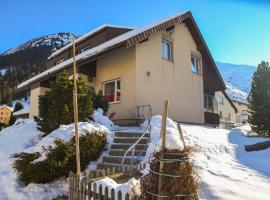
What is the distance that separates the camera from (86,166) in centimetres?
857

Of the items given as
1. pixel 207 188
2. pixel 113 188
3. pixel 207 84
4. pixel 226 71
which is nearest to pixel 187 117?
pixel 207 84

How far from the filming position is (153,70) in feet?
54.9

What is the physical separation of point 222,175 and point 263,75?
561 inches

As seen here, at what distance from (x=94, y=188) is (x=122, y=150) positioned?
400 centimetres

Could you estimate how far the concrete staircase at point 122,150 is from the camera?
866 cm

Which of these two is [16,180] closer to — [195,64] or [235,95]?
[195,64]

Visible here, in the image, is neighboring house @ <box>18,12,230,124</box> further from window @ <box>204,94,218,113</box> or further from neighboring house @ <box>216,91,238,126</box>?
neighboring house @ <box>216,91,238,126</box>

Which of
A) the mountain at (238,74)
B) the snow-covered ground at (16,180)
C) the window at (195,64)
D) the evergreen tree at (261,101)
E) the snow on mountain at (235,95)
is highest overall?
the mountain at (238,74)

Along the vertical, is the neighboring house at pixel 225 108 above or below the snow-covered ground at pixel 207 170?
above

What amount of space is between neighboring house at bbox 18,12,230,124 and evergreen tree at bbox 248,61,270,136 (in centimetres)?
358

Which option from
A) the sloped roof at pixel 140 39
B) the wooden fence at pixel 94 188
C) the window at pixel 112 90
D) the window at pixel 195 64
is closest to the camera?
the wooden fence at pixel 94 188

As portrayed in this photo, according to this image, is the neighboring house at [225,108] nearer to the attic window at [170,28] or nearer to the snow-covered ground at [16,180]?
the attic window at [170,28]

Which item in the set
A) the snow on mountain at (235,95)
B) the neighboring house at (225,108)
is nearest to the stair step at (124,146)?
the neighboring house at (225,108)

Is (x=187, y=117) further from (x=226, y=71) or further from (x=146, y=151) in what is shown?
(x=226, y=71)
